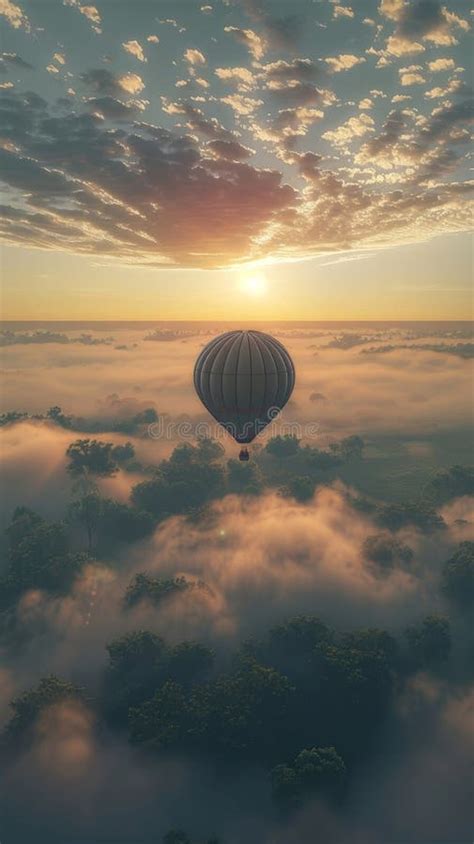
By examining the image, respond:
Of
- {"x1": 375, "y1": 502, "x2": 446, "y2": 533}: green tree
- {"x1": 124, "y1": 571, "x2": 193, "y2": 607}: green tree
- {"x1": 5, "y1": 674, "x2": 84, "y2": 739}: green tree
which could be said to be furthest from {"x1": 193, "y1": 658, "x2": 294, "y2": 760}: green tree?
{"x1": 375, "y1": 502, "x2": 446, "y2": 533}: green tree

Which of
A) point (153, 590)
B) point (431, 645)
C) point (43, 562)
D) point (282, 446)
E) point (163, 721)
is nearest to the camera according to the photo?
point (163, 721)

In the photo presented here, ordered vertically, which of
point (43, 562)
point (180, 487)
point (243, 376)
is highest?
point (243, 376)

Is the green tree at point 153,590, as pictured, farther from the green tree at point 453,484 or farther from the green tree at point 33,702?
the green tree at point 453,484

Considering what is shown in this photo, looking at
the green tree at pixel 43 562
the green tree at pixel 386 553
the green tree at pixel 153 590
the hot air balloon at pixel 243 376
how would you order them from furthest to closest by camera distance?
1. the green tree at pixel 386 553
2. the green tree at pixel 43 562
3. the green tree at pixel 153 590
4. the hot air balloon at pixel 243 376

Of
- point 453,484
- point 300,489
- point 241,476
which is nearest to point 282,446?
point 241,476

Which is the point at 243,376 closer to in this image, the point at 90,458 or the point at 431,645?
the point at 431,645

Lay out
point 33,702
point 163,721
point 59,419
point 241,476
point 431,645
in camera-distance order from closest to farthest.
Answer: point 163,721, point 33,702, point 431,645, point 241,476, point 59,419

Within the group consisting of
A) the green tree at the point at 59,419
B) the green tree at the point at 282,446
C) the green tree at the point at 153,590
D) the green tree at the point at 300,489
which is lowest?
the green tree at the point at 153,590

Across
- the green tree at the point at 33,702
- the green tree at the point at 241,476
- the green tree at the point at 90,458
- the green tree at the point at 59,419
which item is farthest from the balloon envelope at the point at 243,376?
the green tree at the point at 59,419

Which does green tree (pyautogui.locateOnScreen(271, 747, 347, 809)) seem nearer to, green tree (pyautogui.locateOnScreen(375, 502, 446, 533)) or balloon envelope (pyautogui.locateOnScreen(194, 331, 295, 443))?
balloon envelope (pyautogui.locateOnScreen(194, 331, 295, 443))
